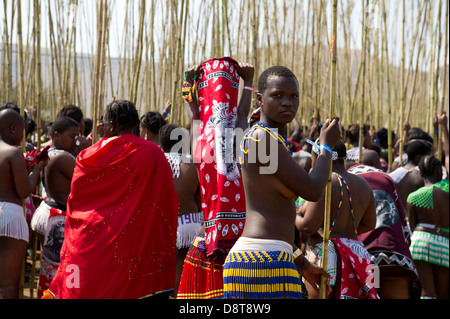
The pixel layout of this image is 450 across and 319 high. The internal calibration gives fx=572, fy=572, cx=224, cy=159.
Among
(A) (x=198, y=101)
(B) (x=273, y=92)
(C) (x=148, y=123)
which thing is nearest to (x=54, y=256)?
(C) (x=148, y=123)

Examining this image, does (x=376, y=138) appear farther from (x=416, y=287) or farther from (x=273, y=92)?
(x=273, y=92)

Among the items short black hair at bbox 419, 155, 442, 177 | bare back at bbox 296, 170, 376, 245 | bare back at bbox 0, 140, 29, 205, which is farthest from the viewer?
short black hair at bbox 419, 155, 442, 177

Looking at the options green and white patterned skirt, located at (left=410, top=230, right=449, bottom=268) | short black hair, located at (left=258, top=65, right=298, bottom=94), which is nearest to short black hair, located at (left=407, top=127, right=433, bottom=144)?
green and white patterned skirt, located at (left=410, top=230, right=449, bottom=268)

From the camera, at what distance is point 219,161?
2.21 meters

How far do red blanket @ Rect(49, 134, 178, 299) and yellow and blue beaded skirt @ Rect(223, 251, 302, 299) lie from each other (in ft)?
2.16

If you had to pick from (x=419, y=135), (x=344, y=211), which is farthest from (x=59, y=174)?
(x=419, y=135)

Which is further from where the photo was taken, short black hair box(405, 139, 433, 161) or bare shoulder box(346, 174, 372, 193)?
short black hair box(405, 139, 433, 161)

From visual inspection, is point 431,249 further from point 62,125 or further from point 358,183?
point 62,125

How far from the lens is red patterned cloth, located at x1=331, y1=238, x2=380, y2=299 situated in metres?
2.49

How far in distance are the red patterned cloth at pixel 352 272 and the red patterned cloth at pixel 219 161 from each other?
55cm

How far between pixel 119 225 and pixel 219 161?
1.63 ft

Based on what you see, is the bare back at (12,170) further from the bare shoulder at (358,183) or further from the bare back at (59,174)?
the bare shoulder at (358,183)

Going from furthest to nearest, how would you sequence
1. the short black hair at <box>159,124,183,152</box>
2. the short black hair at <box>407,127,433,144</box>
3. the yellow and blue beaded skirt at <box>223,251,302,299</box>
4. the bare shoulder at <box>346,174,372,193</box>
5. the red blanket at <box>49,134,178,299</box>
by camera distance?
1. the short black hair at <box>407,127,433,144</box>
2. the short black hair at <box>159,124,183,152</box>
3. the bare shoulder at <box>346,174,372,193</box>
4. the red blanket at <box>49,134,178,299</box>
5. the yellow and blue beaded skirt at <box>223,251,302,299</box>

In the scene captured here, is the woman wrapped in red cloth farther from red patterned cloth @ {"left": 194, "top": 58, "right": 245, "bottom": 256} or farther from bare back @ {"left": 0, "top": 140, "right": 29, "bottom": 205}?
bare back @ {"left": 0, "top": 140, "right": 29, "bottom": 205}
